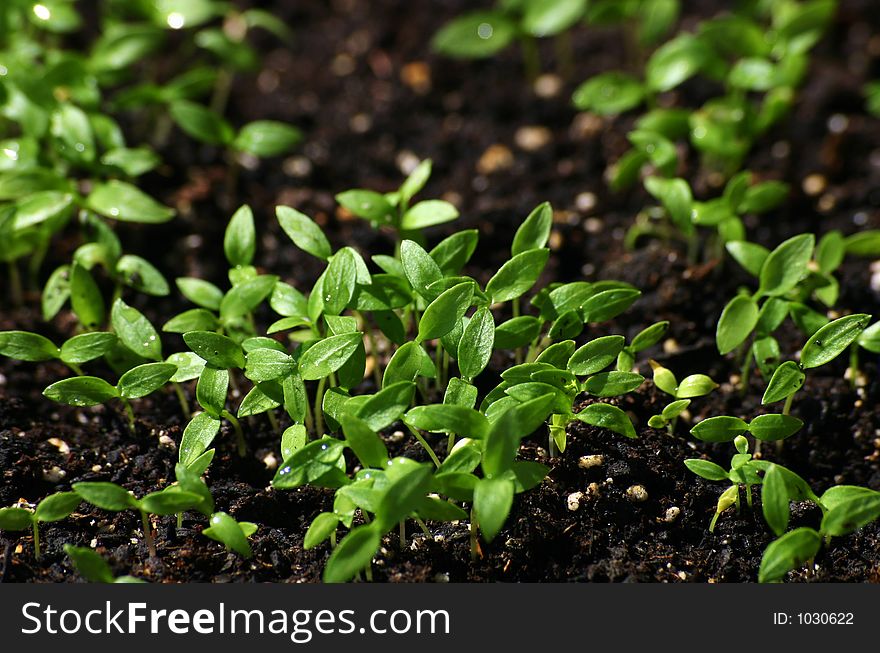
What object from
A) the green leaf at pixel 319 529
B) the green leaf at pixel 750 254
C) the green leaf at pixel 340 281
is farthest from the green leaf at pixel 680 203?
the green leaf at pixel 319 529

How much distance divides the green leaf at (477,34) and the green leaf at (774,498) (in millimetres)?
1413

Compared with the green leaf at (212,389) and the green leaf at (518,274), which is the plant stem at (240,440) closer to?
the green leaf at (212,389)

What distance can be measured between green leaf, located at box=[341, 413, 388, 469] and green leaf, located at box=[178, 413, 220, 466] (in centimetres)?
25

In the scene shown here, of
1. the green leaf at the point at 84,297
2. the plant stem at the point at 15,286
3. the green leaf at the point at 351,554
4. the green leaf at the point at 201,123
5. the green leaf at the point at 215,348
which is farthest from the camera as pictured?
the green leaf at the point at 201,123

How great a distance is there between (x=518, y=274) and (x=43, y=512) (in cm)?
83

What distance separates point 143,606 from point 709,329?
118cm

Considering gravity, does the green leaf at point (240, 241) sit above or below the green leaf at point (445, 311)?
above

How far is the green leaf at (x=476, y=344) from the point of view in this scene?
1520 mm

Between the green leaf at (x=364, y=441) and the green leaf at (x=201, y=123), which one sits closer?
the green leaf at (x=364, y=441)

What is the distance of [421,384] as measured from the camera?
5.95 feet

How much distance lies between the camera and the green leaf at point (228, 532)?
56.4 inches

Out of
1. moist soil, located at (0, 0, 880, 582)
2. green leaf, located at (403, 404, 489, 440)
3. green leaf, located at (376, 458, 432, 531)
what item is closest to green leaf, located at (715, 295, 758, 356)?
moist soil, located at (0, 0, 880, 582)

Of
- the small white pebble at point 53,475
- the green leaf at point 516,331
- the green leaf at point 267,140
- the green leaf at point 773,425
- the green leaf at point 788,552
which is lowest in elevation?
the green leaf at point 788,552

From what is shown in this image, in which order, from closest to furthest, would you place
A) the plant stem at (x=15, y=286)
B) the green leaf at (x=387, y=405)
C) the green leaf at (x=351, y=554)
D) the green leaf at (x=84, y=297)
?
the green leaf at (x=351, y=554) < the green leaf at (x=387, y=405) < the green leaf at (x=84, y=297) < the plant stem at (x=15, y=286)
